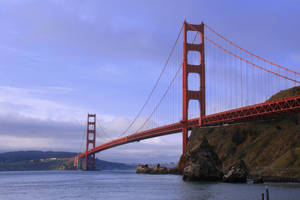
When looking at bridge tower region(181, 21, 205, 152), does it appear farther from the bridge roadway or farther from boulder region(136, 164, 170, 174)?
boulder region(136, 164, 170, 174)

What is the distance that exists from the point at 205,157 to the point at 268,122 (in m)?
29.0

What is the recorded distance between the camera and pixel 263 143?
75.1 metres

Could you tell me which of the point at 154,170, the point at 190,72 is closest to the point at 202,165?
the point at 190,72

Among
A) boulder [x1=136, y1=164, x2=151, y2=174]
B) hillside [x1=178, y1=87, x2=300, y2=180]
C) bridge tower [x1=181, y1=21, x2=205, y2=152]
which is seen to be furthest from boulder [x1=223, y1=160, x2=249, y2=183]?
boulder [x1=136, y1=164, x2=151, y2=174]

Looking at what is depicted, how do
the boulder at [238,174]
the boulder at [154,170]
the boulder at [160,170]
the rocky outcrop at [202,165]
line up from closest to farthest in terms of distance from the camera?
1. the boulder at [238,174]
2. the rocky outcrop at [202,165]
3. the boulder at [160,170]
4. the boulder at [154,170]

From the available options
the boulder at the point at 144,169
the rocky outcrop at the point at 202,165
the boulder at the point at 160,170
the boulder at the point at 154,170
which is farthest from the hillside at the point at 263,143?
the boulder at the point at 144,169

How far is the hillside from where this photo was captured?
61469 mm

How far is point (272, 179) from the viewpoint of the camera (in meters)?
57.2

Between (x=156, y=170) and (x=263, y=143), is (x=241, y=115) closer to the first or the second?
(x=263, y=143)

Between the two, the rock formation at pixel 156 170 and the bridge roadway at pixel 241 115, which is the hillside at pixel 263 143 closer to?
the bridge roadway at pixel 241 115

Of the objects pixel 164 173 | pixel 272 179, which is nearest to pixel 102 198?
pixel 272 179

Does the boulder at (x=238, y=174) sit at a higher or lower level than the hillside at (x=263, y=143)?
lower

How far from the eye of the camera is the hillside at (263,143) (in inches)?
2420

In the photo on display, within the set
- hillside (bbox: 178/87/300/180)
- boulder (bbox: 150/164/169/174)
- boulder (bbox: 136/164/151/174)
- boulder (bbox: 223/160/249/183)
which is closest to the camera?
boulder (bbox: 223/160/249/183)
